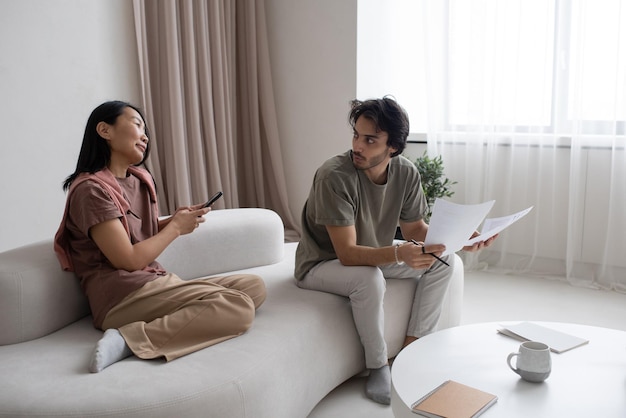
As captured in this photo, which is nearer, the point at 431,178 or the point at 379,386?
the point at 379,386

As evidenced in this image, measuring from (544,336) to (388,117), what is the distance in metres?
0.86

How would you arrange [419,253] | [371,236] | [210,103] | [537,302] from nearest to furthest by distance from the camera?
[419,253] < [371,236] < [537,302] < [210,103]

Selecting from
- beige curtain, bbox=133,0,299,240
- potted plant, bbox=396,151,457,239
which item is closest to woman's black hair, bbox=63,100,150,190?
beige curtain, bbox=133,0,299,240

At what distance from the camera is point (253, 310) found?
6.34ft

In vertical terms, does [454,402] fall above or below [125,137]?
below

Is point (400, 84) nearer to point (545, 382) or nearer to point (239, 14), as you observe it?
point (239, 14)

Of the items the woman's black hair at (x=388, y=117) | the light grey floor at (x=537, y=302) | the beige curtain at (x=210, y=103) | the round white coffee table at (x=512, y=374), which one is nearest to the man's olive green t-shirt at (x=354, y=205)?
the woman's black hair at (x=388, y=117)

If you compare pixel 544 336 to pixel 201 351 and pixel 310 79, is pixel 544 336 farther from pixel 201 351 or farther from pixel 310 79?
pixel 310 79

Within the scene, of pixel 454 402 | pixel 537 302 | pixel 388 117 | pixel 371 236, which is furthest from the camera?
pixel 537 302

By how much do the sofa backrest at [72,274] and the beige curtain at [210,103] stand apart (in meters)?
1.34

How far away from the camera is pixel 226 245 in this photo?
2475 millimetres

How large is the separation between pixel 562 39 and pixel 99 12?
2.50m

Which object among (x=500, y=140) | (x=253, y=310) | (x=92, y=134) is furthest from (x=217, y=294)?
(x=500, y=140)

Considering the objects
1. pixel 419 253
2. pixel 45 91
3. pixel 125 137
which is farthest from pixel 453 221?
pixel 45 91
